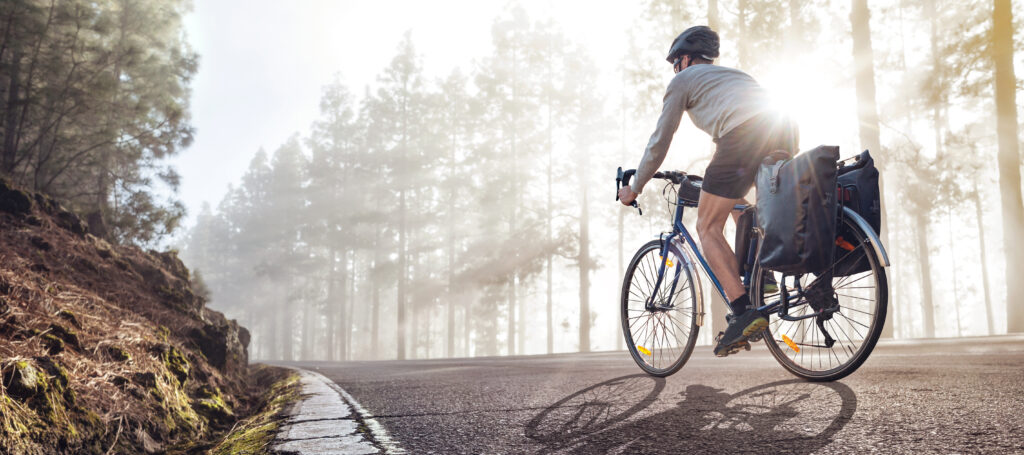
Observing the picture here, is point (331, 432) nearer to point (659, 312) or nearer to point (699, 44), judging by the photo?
point (659, 312)

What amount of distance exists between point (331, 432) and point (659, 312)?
272cm

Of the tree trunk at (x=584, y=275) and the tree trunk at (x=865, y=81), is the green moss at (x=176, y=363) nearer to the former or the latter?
the tree trunk at (x=865, y=81)

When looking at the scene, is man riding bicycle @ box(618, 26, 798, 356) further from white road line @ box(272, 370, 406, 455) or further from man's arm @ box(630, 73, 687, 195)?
white road line @ box(272, 370, 406, 455)

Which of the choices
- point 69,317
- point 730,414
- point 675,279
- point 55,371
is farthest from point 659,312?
point 69,317

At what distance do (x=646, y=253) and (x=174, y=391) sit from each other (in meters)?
3.49

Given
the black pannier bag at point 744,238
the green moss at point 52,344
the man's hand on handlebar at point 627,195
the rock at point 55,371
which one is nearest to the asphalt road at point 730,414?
the black pannier bag at point 744,238

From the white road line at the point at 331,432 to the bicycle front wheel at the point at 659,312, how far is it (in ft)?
7.37

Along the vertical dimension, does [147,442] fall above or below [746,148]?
below

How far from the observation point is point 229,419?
4102mm

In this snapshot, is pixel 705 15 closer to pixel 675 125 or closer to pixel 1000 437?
pixel 675 125

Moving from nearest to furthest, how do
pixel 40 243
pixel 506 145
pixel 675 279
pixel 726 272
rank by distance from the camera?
1. pixel 726 272
2. pixel 675 279
3. pixel 40 243
4. pixel 506 145

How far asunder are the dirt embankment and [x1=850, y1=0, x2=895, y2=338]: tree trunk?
13303mm

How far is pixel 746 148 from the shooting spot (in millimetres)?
3598

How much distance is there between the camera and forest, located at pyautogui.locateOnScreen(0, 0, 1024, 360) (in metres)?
10.5
